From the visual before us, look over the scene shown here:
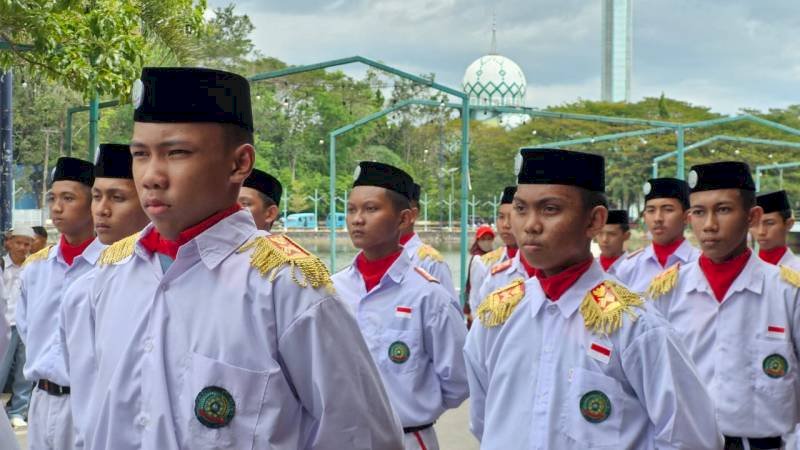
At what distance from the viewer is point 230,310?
285 centimetres

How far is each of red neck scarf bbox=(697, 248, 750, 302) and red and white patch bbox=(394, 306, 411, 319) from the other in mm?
1784

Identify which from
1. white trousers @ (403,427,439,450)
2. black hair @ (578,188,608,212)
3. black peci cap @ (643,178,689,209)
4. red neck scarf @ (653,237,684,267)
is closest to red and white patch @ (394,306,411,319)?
white trousers @ (403,427,439,450)

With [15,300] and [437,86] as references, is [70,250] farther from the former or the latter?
[437,86]

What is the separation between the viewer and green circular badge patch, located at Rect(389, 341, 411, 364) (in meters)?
5.96

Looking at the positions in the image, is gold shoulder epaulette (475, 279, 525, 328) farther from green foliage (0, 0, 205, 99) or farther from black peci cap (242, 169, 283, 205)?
green foliage (0, 0, 205, 99)

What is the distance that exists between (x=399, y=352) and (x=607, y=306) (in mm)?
2216

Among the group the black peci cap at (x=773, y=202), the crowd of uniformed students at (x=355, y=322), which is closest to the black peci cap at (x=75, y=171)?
the crowd of uniformed students at (x=355, y=322)

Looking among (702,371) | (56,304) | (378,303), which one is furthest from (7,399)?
(702,371)

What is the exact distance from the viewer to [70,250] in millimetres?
6320

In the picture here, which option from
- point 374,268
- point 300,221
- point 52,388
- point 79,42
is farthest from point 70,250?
point 300,221

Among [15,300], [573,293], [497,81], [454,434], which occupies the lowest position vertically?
[454,434]

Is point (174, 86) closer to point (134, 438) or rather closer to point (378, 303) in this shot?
point (134, 438)

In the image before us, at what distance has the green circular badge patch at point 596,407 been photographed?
151 inches

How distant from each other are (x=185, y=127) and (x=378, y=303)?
338cm
